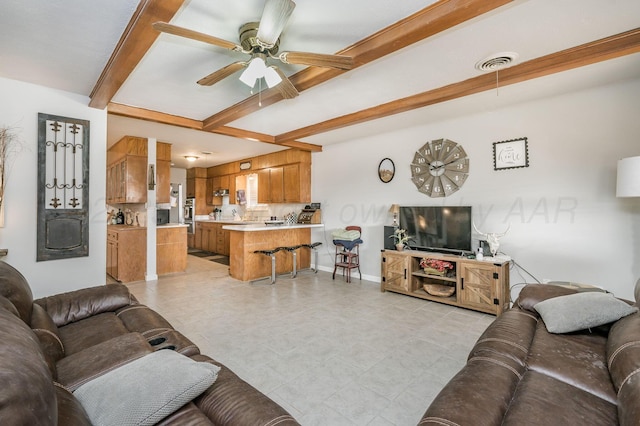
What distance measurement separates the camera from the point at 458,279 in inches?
153

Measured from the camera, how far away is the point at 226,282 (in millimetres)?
5180

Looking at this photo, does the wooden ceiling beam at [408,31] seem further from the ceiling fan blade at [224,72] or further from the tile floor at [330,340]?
the tile floor at [330,340]

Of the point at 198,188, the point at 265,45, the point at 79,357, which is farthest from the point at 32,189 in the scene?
the point at 198,188

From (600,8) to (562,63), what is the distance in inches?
25.6

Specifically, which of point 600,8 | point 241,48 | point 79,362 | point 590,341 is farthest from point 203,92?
point 590,341

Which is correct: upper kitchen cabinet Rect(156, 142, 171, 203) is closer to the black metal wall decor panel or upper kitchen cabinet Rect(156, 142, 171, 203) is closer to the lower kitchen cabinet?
the lower kitchen cabinet

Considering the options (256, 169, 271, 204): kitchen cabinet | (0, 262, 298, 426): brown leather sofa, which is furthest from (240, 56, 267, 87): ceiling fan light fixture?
(256, 169, 271, 204): kitchen cabinet

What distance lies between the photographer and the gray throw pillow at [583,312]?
5.82ft

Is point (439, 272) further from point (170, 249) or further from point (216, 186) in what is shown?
point (216, 186)

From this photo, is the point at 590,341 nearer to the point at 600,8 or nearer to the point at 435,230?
the point at 600,8

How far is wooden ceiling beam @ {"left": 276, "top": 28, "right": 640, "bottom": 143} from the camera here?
2322 mm

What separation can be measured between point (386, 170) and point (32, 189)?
4597 mm

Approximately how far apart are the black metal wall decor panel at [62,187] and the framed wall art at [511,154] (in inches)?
196

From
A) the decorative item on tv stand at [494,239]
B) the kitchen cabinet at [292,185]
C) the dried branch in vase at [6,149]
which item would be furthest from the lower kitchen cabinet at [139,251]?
the decorative item on tv stand at [494,239]
